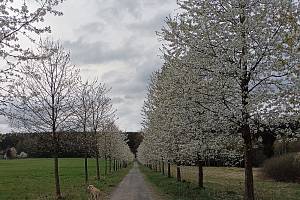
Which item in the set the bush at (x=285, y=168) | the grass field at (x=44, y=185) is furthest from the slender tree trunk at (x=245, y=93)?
the bush at (x=285, y=168)

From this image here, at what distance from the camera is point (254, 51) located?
43.1ft

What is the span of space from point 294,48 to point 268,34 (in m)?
1.63

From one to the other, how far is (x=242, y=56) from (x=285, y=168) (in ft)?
97.7

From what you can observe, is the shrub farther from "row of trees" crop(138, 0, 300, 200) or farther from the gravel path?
"row of trees" crop(138, 0, 300, 200)

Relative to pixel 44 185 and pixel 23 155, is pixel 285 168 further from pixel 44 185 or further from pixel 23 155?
pixel 23 155

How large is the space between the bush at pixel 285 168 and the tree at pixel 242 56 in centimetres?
2605

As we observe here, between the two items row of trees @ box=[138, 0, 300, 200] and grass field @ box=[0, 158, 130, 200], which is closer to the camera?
row of trees @ box=[138, 0, 300, 200]

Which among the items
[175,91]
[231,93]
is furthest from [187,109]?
[231,93]

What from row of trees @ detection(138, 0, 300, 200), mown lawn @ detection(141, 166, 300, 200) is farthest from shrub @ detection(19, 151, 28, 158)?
row of trees @ detection(138, 0, 300, 200)

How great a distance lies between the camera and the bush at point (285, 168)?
38406 millimetres

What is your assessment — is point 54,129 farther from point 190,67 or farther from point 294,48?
point 294,48

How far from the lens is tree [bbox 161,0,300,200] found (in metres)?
12.9

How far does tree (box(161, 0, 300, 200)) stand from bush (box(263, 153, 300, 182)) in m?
26.1

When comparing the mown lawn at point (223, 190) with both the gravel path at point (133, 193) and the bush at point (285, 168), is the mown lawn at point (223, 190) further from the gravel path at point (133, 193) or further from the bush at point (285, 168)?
the bush at point (285, 168)
